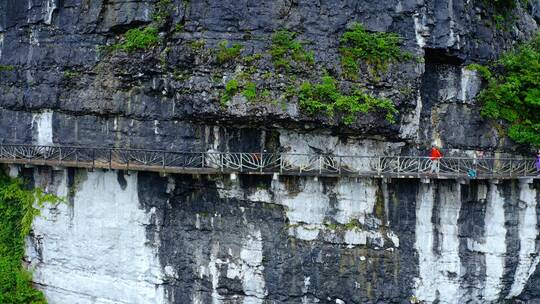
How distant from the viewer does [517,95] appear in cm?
1366

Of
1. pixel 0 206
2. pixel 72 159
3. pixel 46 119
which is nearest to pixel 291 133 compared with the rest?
pixel 72 159

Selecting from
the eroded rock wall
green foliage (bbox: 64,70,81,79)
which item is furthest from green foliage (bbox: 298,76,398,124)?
green foliage (bbox: 64,70,81,79)

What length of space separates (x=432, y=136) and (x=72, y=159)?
9965 millimetres

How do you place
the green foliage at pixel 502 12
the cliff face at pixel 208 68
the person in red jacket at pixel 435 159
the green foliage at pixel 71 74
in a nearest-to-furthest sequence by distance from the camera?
the cliff face at pixel 208 68 → the person in red jacket at pixel 435 159 → the green foliage at pixel 502 12 → the green foliage at pixel 71 74

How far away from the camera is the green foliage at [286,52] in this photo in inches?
501

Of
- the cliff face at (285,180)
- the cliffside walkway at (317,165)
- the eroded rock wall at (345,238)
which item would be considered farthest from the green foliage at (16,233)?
the eroded rock wall at (345,238)

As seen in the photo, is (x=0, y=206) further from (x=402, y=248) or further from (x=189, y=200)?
(x=402, y=248)

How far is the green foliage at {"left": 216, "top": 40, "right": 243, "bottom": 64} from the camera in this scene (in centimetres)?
1283

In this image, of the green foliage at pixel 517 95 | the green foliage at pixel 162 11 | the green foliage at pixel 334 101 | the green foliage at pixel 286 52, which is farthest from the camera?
the green foliage at pixel 162 11

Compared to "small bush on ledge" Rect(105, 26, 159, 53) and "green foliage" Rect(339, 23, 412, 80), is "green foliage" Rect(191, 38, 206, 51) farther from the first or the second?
"green foliage" Rect(339, 23, 412, 80)

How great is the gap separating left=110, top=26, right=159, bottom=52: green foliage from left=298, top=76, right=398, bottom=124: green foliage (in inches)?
168

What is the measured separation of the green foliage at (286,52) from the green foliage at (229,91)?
43.6 inches

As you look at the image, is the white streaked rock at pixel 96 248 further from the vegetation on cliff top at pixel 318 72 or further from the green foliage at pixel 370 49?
the green foliage at pixel 370 49

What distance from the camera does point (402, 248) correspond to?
13688mm
